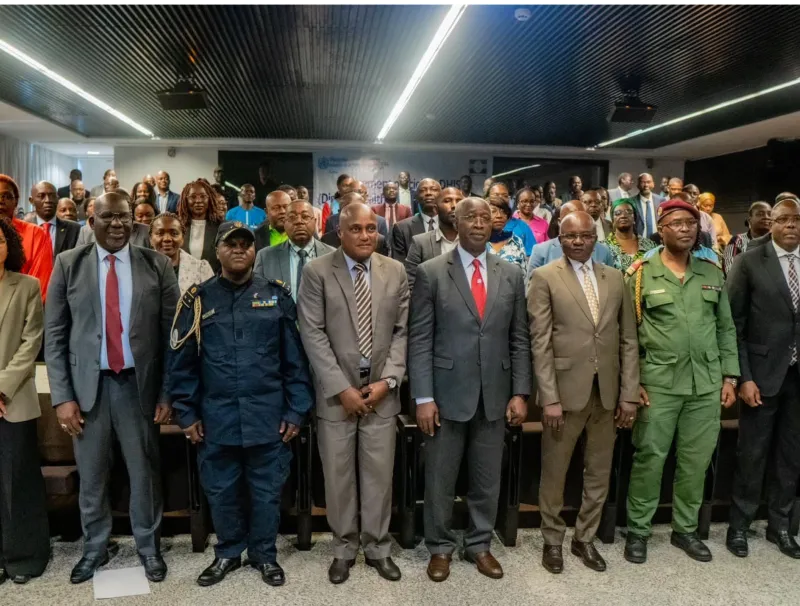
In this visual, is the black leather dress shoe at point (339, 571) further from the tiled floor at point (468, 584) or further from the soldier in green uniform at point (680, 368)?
the soldier in green uniform at point (680, 368)

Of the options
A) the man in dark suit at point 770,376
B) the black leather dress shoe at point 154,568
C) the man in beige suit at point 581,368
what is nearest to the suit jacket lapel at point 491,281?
the man in beige suit at point 581,368

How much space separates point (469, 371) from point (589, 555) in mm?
1219

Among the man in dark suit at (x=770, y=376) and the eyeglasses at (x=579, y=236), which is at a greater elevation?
the eyeglasses at (x=579, y=236)

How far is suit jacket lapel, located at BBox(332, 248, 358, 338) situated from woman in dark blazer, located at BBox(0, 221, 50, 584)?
57.1 inches

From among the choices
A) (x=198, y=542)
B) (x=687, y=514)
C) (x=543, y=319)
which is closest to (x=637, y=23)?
(x=543, y=319)

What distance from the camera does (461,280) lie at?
296 centimetres

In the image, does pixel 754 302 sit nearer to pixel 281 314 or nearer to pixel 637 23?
pixel 281 314

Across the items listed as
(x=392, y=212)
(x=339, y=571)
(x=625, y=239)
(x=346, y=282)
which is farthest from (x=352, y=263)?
(x=392, y=212)

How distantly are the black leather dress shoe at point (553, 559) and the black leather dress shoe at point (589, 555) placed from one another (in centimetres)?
13

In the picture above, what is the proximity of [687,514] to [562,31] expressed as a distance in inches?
204

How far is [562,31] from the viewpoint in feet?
21.2

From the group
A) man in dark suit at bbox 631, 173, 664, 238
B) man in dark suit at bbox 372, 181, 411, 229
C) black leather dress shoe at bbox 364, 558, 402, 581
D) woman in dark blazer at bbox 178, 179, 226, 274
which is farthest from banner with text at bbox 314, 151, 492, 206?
black leather dress shoe at bbox 364, 558, 402, 581

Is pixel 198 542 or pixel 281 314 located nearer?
pixel 281 314

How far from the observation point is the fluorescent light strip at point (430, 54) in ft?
19.9
